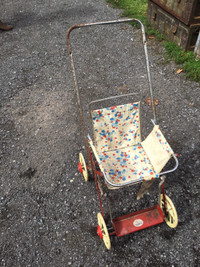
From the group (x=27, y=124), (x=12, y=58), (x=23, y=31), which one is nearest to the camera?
(x=27, y=124)

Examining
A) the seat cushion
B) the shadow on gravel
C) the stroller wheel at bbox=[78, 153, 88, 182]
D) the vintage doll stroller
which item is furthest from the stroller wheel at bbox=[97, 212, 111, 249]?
the shadow on gravel

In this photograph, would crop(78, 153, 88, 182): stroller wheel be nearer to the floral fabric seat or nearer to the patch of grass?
the floral fabric seat

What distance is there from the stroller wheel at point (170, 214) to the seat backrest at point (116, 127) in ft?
2.58

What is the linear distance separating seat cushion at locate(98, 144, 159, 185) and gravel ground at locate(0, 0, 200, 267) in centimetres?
55

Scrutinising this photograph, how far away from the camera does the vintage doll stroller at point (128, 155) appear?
2.82 metres

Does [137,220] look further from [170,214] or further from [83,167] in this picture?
→ [83,167]

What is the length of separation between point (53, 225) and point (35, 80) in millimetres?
3272

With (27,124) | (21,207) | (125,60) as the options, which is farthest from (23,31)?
(21,207)

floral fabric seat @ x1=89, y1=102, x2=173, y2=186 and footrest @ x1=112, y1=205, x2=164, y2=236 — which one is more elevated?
floral fabric seat @ x1=89, y1=102, x2=173, y2=186

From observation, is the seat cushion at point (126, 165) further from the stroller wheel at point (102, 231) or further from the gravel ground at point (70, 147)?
the gravel ground at point (70, 147)

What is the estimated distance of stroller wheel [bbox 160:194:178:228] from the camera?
279cm

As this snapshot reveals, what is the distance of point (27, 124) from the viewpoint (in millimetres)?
4469

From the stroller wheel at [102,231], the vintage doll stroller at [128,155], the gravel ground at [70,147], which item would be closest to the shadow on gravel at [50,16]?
the gravel ground at [70,147]

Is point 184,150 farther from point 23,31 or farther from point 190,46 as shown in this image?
point 23,31
